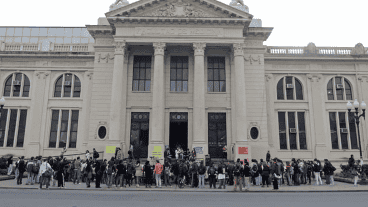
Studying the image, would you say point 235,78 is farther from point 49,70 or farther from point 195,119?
point 49,70

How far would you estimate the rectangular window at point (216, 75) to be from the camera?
2771cm

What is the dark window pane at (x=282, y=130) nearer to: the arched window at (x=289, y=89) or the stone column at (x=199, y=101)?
the arched window at (x=289, y=89)

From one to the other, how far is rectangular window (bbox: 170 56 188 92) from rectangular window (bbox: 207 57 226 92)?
237cm

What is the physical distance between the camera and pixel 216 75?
27969 millimetres

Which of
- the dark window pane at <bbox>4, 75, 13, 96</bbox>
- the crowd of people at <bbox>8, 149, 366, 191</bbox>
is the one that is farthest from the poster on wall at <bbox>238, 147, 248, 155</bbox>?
the dark window pane at <bbox>4, 75, 13, 96</bbox>

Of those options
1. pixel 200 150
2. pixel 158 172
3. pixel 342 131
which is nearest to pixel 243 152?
pixel 200 150

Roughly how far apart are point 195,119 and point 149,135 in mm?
5013

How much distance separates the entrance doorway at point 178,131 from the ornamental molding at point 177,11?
967cm

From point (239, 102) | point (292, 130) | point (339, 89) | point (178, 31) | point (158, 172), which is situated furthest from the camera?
point (339, 89)

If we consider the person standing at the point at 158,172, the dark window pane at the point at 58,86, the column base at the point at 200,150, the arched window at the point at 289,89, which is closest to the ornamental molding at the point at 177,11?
the arched window at the point at 289,89

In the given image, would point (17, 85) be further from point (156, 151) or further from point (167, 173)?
point (167, 173)

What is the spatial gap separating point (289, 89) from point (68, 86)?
2360 centimetres

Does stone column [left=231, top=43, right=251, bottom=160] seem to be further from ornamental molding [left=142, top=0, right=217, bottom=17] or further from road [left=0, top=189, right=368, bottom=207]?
road [left=0, top=189, right=368, bottom=207]

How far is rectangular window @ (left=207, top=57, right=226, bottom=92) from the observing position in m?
27.7
